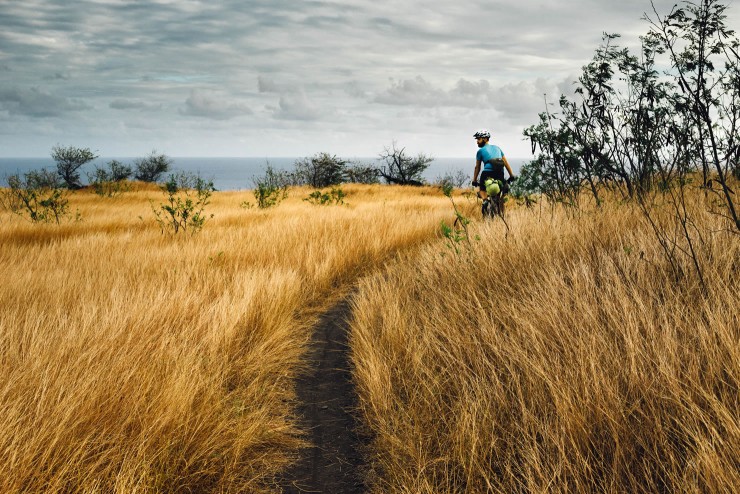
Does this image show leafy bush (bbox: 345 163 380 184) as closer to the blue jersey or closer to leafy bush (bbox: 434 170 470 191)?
leafy bush (bbox: 434 170 470 191)

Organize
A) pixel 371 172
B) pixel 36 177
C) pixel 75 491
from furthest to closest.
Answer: pixel 371 172 → pixel 36 177 → pixel 75 491

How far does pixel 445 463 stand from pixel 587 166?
16.6 feet

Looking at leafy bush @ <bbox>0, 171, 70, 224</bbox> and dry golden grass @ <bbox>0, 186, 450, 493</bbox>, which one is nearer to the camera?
dry golden grass @ <bbox>0, 186, 450, 493</bbox>

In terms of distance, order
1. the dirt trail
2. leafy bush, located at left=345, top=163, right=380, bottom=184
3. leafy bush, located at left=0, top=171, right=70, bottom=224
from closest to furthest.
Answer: the dirt trail, leafy bush, located at left=0, top=171, right=70, bottom=224, leafy bush, located at left=345, top=163, right=380, bottom=184

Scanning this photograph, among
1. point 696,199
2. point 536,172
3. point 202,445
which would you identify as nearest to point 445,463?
point 202,445

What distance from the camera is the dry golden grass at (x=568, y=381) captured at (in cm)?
169

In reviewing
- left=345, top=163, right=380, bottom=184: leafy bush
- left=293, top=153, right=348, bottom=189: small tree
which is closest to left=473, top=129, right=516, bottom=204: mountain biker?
left=293, top=153, right=348, bottom=189: small tree

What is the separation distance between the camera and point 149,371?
8.18ft

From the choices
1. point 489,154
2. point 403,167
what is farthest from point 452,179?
point 489,154

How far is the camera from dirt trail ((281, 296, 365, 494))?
223 centimetres

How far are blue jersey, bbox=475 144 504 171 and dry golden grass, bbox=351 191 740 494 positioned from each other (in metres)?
4.79

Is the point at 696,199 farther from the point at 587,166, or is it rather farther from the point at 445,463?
the point at 445,463

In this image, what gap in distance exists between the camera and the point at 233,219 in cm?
1050

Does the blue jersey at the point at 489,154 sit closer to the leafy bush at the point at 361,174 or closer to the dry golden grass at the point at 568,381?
the dry golden grass at the point at 568,381
